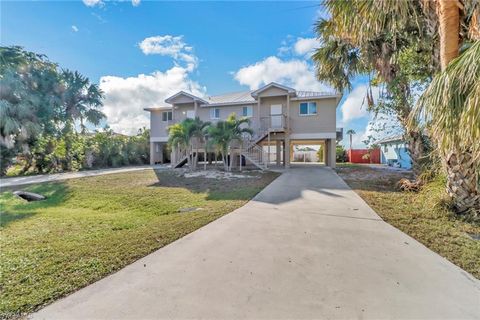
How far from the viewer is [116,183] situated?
11.8 metres

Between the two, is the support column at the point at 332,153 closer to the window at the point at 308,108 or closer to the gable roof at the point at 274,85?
the window at the point at 308,108

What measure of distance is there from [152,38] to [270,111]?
10.4 m

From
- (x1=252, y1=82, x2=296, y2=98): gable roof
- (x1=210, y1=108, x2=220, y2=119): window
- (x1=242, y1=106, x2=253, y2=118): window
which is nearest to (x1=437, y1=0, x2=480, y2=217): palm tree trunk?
(x1=252, y1=82, x2=296, y2=98): gable roof

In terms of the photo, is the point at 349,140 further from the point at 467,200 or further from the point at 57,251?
the point at 57,251

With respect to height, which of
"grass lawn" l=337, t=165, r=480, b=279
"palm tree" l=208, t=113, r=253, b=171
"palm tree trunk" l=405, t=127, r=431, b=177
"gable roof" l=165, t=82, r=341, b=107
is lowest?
"grass lawn" l=337, t=165, r=480, b=279

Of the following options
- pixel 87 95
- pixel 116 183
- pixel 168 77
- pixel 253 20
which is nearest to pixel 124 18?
pixel 253 20

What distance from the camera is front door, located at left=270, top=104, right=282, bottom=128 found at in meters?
18.1

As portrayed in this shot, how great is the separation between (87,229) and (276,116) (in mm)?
15153

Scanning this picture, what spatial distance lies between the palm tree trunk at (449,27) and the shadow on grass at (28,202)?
445 inches

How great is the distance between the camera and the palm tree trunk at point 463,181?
5.43 meters

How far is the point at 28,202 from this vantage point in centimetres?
910

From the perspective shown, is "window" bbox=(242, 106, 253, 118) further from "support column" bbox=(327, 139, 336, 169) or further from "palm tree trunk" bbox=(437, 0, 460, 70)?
"palm tree trunk" bbox=(437, 0, 460, 70)

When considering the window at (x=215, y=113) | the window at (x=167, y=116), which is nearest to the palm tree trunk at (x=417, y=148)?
the window at (x=215, y=113)

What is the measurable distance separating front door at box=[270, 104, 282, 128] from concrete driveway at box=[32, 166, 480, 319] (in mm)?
13971
